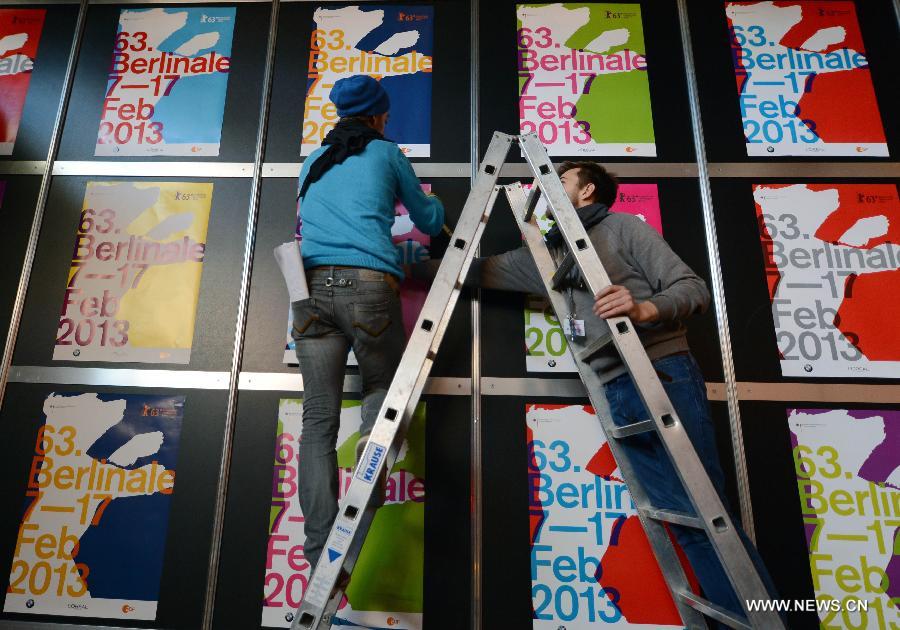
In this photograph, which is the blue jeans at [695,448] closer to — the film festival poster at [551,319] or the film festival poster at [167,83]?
the film festival poster at [551,319]

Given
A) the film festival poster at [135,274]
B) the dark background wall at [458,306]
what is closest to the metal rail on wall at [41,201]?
the dark background wall at [458,306]

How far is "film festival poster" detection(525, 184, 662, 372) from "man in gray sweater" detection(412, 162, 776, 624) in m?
0.13

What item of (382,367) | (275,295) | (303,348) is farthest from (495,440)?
(275,295)

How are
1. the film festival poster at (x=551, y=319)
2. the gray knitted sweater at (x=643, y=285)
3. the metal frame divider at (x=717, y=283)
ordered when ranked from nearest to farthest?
the gray knitted sweater at (x=643, y=285), the metal frame divider at (x=717, y=283), the film festival poster at (x=551, y=319)

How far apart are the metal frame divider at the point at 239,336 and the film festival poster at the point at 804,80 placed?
6.44 ft

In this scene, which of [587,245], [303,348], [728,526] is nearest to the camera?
[728,526]

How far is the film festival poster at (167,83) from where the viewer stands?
2.35 meters

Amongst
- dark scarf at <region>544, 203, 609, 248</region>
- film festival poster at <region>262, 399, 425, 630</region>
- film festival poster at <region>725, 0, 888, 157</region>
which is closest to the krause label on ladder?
film festival poster at <region>262, 399, 425, 630</region>

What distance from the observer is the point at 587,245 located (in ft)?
5.02

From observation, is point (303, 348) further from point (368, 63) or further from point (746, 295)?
point (746, 295)

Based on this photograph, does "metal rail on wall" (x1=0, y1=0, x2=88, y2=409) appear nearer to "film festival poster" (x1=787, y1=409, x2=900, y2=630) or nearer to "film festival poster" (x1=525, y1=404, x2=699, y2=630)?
"film festival poster" (x1=525, y1=404, x2=699, y2=630)

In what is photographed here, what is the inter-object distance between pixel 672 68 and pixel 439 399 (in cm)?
169

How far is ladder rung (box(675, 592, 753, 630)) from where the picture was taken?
137cm

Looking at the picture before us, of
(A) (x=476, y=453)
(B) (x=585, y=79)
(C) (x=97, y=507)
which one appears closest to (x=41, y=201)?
(C) (x=97, y=507)
